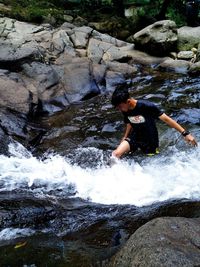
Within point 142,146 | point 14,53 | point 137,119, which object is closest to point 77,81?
point 14,53

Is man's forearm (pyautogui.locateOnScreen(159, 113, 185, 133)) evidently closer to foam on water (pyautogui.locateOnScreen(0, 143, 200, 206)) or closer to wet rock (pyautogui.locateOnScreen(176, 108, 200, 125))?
foam on water (pyautogui.locateOnScreen(0, 143, 200, 206))

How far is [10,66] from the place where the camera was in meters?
11.4

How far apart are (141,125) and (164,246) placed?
3.16 m

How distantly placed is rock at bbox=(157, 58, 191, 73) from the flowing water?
437 cm

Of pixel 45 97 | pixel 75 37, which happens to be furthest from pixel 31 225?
pixel 75 37

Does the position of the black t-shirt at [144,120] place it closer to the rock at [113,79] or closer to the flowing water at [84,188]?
the flowing water at [84,188]

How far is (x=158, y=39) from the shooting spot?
619 inches

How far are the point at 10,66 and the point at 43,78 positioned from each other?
1.08 meters

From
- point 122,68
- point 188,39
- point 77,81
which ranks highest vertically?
point 77,81

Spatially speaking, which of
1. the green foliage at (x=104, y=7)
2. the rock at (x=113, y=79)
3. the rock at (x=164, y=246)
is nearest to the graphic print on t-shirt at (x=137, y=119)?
the rock at (x=164, y=246)

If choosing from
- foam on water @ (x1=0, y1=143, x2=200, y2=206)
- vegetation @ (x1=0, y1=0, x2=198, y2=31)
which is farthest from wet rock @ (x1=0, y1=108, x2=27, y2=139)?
vegetation @ (x1=0, y1=0, x2=198, y2=31)

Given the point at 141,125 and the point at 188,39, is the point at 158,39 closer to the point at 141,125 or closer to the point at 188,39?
the point at 188,39

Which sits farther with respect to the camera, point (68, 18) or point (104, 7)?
point (104, 7)

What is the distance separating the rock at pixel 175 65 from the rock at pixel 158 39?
4.69 feet
